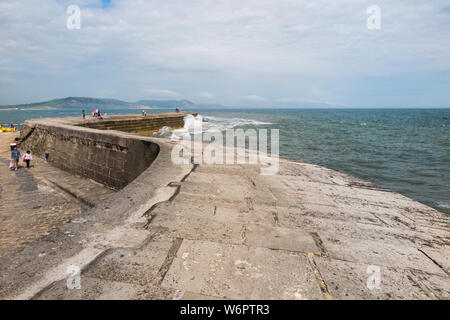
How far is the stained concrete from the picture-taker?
149 cm

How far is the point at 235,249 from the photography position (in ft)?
6.29

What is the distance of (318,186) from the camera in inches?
155

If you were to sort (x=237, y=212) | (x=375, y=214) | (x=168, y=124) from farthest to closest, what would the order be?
(x=168, y=124) → (x=375, y=214) → (x=237, y=212)

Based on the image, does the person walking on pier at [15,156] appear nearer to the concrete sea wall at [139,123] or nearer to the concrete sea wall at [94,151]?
the concrete sea wall at [94,151]

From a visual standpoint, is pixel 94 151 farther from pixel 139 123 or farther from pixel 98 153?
pixel 139 123

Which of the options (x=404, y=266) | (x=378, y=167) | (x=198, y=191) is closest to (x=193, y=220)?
A: (x=198, y=191)

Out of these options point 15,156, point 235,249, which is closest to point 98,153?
point 15,156

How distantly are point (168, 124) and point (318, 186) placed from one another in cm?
2263

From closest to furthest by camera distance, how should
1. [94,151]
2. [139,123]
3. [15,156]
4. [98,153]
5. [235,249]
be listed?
[235,249] < [98,153] < [94,151] < [15,156] < [139,123]

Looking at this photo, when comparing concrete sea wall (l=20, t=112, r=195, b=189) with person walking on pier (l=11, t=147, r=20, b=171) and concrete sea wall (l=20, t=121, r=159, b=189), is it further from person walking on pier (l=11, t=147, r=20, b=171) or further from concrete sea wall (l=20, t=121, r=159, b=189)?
person walking on pier (l=11, t=147, r=20, b=171)

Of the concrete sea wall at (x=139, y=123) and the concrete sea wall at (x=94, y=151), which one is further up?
the concrete sea wall at (x=139, y=123)

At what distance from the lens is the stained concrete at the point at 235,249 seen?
149 centimetres

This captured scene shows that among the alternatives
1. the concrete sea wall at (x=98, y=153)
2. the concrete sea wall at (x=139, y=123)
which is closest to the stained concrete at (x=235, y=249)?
the concrete sea wall at (x=98, y=153)
